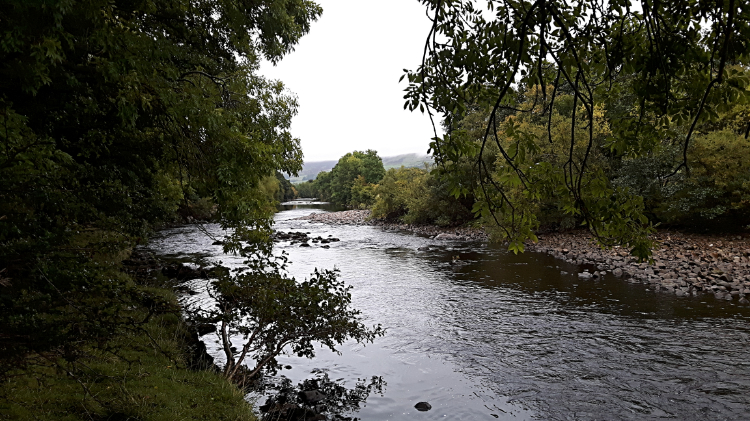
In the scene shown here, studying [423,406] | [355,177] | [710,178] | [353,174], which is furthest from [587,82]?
[353,174]

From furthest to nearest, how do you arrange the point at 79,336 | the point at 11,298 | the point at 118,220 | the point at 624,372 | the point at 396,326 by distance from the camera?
the point at 396,326 < the point at 624,372 < the point at 118,220 < the point at 79,336 < the point at 11,298

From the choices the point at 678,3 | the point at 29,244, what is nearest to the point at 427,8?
the point at 678,3

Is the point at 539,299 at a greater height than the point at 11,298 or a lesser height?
lesser

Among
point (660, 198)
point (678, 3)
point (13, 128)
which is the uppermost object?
point (678, 3)

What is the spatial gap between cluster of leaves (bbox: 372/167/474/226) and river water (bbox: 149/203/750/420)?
17.6 m

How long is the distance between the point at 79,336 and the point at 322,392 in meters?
5.49

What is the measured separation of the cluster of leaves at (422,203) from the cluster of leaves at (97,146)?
2424cm

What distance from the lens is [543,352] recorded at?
404 inches

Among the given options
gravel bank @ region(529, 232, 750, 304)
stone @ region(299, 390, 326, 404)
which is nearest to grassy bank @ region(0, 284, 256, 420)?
stone @ region(299, 390, 326, 404)

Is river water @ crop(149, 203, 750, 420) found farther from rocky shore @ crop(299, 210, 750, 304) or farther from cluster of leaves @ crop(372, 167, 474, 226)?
cluster of leaves @ crop(372, 167, 474, 226)

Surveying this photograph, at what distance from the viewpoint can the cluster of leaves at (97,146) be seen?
3668 mm

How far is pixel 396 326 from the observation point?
41.5ft

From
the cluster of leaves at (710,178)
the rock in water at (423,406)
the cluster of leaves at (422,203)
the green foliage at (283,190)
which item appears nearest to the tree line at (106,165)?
the rock in water at (423,406)

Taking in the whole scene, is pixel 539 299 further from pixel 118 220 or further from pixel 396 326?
pixel 118 220
